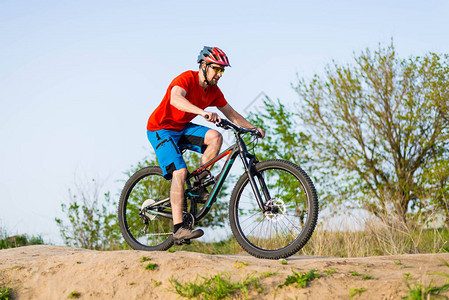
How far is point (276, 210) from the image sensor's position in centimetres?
459

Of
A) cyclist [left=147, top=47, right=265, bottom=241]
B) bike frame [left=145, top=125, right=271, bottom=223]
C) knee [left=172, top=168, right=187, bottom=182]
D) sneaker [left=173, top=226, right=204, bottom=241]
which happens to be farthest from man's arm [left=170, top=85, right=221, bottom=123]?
sneaker [left=173, top=226, right=204, bottom=241]

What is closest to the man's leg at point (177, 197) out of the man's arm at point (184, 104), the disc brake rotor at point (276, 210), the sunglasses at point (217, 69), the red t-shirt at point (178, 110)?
the red t-shirt at point (178, 110)

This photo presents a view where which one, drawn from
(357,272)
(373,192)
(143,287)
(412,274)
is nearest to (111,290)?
(143,287)

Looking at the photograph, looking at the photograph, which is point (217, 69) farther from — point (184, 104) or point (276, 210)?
point (276, 210)

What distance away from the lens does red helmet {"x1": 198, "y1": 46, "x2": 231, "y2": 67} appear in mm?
5105

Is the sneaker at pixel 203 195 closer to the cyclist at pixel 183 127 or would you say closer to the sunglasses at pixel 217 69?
the cyclist at pixel 183 127

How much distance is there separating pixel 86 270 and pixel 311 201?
88.0 inches

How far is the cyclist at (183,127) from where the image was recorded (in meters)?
5.12

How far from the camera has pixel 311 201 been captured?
4.50m

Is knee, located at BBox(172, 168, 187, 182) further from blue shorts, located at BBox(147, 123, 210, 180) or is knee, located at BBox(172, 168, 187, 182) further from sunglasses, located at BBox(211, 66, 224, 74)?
sunglasses, located at BBox(211, 66, 224, 74)

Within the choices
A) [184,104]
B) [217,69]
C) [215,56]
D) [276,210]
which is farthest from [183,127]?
[276,210]

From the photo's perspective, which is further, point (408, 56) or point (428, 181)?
point (408, 56)

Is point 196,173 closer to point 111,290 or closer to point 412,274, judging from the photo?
point 111,290

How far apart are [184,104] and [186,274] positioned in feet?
6.03
